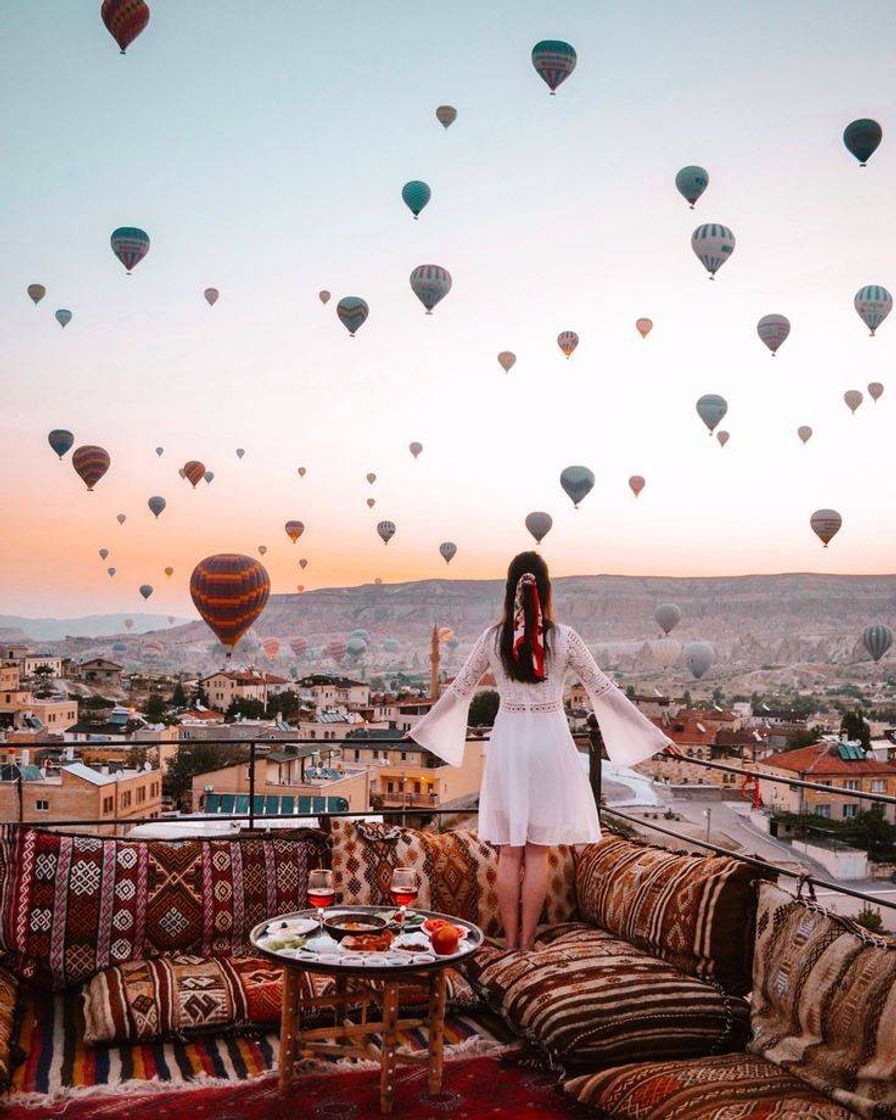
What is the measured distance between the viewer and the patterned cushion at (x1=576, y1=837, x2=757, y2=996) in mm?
Result: 3518

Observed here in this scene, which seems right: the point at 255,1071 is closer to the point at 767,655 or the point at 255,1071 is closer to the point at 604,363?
the point at 604,363

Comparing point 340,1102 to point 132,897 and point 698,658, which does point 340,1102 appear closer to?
point 132,897

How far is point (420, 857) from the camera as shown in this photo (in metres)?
4.39

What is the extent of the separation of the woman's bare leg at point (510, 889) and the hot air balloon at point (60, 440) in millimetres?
20856

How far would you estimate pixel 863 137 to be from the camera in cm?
1539

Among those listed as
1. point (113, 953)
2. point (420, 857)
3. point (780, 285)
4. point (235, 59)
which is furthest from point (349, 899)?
point (780, 285)

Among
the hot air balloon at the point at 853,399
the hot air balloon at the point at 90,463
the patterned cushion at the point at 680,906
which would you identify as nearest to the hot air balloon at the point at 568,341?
the hot air balloon at the point at 853,399

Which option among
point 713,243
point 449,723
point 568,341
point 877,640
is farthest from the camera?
point 877,640

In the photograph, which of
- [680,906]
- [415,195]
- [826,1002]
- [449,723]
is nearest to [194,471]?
[415,195]

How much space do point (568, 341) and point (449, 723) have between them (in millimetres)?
17743

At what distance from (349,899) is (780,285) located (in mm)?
18582

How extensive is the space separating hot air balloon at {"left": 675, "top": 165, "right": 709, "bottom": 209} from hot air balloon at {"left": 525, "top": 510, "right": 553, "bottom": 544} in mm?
9973

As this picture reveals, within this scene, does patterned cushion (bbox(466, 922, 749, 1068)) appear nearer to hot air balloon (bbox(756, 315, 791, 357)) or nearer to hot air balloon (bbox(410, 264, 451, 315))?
hot air balloon (bbox(410, 264, 451, 315))

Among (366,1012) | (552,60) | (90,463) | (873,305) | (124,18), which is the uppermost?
(552,60)
